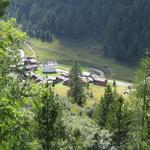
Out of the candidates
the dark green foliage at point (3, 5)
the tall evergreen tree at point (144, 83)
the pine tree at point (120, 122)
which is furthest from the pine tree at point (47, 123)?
the dark green foliage at point (3, 5)

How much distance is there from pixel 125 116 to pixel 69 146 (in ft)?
43.5

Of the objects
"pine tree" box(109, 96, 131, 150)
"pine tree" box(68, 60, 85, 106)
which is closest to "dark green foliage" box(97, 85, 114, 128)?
"pine tree" box(109, 96, 131, 150)

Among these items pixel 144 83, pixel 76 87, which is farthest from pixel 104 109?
pixel 76 87

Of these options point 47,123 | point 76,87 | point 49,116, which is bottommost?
point 47,123

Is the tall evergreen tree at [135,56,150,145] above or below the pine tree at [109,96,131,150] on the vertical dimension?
above

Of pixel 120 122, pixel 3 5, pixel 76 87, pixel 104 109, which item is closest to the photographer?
pixel 3 5

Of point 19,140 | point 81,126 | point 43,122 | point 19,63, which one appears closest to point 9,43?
point 19,63

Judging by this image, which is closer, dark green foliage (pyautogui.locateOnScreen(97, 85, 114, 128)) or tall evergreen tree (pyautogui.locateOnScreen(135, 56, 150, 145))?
tall evergreen tree (pyautogui.locateOnScreen(135, 56, 150, 145))

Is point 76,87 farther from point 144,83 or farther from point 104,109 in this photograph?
point 144,83

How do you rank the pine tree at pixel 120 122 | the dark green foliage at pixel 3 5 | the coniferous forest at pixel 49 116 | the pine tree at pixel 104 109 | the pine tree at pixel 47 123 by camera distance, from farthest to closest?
the pine tree at pixel 104 109 → the pine tree at pixel 120 122 → the pine tree at pixel 47 123 → the coniferous forest at pixel 49 116 → the dark green foliage at pixel 3 5

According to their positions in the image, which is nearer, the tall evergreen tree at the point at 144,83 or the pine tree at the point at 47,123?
the pine tree at the point at 47,123

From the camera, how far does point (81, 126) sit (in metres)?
55.2

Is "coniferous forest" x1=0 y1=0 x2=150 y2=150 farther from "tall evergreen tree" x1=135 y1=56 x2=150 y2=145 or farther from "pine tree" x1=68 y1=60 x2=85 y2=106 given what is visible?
"pine tree" x1=68 y1=60 x2=85 y2=106

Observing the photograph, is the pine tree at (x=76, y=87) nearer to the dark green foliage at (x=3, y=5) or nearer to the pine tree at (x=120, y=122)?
the pine tree at (x=120, y=122)
